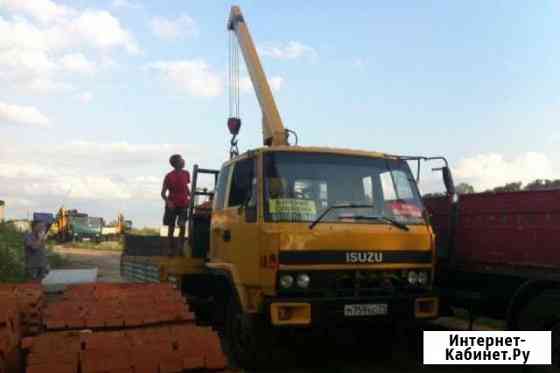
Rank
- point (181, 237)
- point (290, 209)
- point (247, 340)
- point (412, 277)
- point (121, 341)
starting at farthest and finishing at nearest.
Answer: point (181, 237), point (412, 277), point (247, 340), point (290, 209), point (121, 341)

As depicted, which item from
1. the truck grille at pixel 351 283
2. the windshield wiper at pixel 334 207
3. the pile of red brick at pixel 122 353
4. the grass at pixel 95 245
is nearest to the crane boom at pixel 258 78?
the windshield wiper at pixel 334 207

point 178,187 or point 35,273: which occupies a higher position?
point 178,187

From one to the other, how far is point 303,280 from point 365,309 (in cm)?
70

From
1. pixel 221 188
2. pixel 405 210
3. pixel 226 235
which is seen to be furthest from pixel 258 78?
pixel 405 210

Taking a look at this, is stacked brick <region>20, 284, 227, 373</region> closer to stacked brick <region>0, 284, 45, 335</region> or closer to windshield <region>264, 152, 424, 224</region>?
stacked brick <region>0, 284, 45, 335</region>

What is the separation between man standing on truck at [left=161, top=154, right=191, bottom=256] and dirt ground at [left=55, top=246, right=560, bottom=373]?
2.60 m

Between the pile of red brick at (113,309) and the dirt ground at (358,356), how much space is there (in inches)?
69.0

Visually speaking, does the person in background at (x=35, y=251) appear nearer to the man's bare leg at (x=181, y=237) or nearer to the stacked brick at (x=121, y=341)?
the man's bare leg at (x=181, y=237)

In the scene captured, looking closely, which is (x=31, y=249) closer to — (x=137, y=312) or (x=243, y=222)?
(x=243, y=222)

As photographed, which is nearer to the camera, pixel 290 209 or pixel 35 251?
pixel 290 209

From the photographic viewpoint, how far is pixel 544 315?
18.5ft

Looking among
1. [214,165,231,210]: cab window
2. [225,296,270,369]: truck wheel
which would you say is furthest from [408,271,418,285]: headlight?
[214,165,231,210]: cab window

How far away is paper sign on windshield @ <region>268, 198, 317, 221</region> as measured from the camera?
18.9ft

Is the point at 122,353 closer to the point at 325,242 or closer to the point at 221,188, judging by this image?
the point at 325,242
